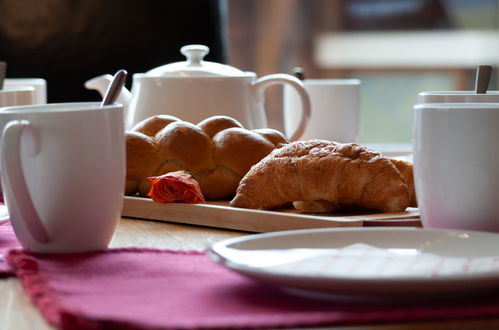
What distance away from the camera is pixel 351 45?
447 cm

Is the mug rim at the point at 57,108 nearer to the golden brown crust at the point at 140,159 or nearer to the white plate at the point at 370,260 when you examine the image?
the white plate at the point at 370,260

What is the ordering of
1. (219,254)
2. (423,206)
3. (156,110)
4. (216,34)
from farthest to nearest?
1. (216,34)
2. (156,110)
3. (423,206)
4. (219,254)

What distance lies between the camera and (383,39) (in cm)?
449

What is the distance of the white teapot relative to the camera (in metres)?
1.28

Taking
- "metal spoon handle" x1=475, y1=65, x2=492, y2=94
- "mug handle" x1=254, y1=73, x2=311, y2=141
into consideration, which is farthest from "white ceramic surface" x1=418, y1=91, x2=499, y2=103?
"mug handle" x1=254, y1=73, x2=311, y2=141

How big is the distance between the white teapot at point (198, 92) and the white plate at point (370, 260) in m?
0.67

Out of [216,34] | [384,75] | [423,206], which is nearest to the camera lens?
[423,206]

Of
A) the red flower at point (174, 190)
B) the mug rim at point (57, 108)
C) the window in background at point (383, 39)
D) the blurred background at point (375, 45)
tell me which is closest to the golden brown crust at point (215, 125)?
the red flower at point (174, 190)

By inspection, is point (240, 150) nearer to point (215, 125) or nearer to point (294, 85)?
point (215, 125)

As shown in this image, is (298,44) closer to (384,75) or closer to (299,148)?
(384,75)

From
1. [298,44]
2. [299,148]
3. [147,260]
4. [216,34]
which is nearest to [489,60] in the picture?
[298,44]

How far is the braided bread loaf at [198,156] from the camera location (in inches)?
39.4

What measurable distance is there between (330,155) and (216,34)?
1.37 m

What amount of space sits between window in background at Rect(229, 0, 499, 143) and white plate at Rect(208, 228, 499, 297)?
359 cm
